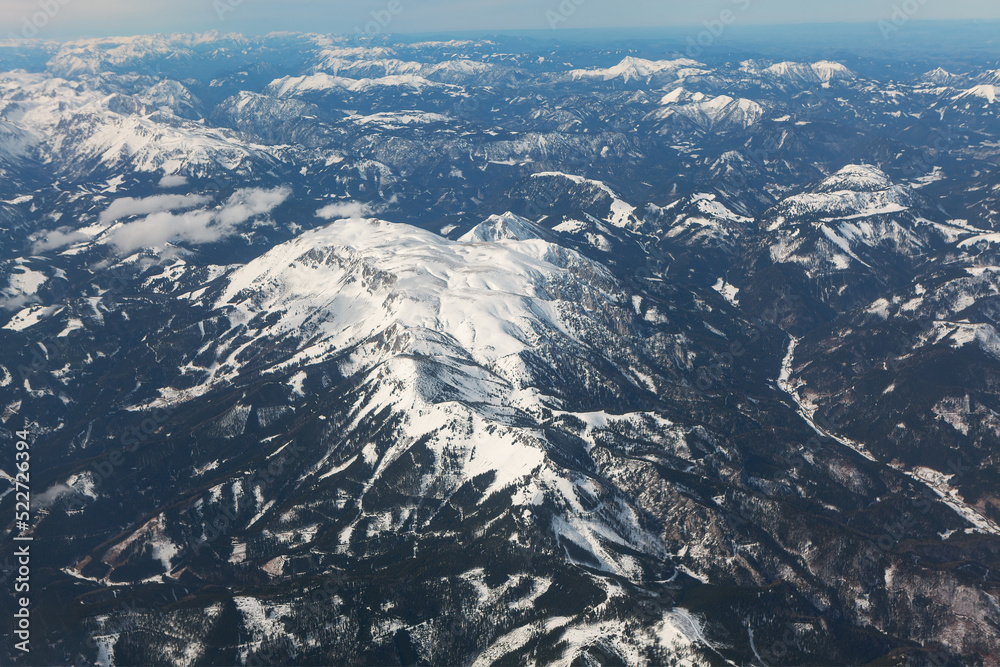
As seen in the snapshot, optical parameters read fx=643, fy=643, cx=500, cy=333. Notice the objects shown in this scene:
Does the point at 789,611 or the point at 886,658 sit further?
the point at 789,611

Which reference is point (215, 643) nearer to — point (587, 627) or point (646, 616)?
point (587, 627)

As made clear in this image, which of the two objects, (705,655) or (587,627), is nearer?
(705,655)

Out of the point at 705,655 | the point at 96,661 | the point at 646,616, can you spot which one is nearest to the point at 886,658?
the point at 705,655

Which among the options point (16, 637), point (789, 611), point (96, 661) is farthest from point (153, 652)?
point (789, 611)

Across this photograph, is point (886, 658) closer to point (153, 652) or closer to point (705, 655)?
point (705, 655)

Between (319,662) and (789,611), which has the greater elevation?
(789,611)

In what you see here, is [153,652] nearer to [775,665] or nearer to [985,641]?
[775,665]

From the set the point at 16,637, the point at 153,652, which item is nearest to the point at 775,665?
the point at 153,652
